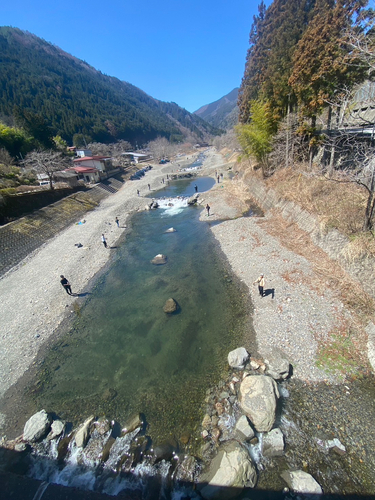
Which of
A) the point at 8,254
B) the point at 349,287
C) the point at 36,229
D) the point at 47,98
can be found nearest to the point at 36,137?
the point at 36,229

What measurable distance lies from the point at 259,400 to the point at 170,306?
7.40 m

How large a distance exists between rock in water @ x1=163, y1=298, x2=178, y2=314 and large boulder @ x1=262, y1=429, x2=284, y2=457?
7868 mm

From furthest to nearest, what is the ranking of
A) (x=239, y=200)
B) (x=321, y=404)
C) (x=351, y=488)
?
(x=239, y=200) → (x=321, y=404) → (x=351, y=488)

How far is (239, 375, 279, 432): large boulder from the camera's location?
755 cm

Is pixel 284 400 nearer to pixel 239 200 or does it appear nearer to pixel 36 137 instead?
pixel 239 200

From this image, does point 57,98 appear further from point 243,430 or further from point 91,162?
point 243,430

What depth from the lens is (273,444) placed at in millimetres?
7082

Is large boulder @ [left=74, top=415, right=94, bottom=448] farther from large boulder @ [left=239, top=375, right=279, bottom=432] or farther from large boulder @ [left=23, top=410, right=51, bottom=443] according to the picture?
large boulder @ [left=239, top=375, right=279, bottom=432]

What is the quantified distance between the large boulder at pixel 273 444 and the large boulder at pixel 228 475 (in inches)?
28.7

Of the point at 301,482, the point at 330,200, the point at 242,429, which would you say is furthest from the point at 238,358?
the point at 330,200

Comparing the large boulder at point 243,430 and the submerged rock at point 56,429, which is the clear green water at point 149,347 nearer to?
the submerged rock at point 56,429

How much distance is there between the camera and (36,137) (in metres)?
45.7

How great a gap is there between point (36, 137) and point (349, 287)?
61.8 meters

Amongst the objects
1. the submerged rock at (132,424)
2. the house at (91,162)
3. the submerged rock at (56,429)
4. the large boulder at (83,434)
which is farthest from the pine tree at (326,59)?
the house at (91,162)
